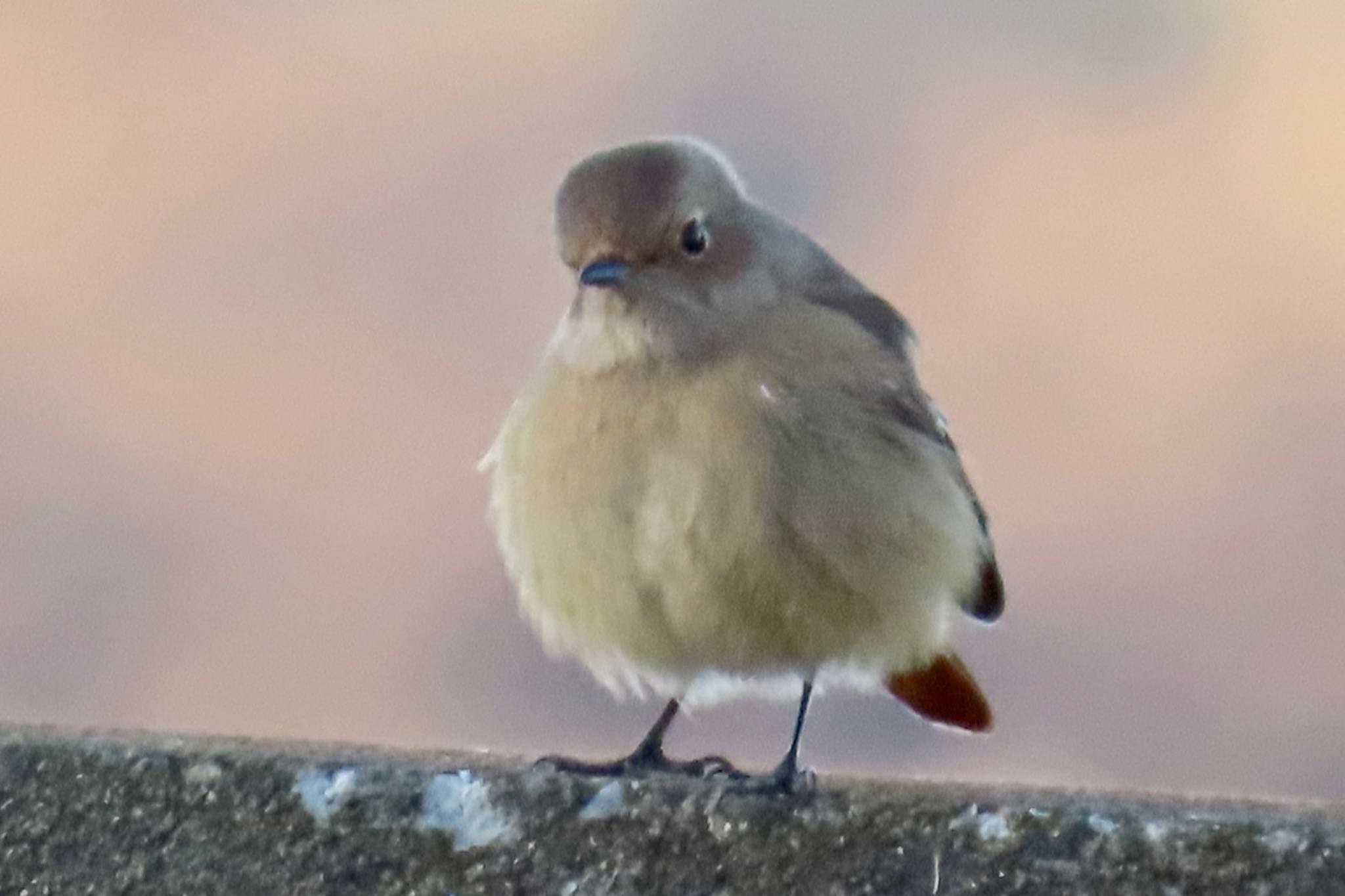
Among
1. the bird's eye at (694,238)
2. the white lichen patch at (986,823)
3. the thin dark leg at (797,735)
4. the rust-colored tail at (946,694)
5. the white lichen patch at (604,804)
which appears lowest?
the white lichen patch at (604,804)

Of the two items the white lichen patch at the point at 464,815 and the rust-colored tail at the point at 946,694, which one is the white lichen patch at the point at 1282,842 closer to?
the white lichen patch at the point at 464,815

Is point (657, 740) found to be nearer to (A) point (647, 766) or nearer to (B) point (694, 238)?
(A) point (647, 766)

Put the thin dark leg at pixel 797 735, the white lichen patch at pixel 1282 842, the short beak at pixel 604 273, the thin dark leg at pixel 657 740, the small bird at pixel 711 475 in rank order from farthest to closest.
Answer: the thin dark leg at pixel 657 740 → the short beak at pixel 604 273 → the small bird at pixel 711 475 → the thin dark leg at pixel 797 735 → the white lichen patch at pixel 1282 842

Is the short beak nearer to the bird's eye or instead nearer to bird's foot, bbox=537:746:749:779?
the bird's eye

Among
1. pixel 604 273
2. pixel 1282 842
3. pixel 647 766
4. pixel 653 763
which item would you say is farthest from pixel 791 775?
pixel 604 273

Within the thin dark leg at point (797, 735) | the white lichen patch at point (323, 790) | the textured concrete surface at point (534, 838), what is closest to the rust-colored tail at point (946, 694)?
the thin dark leg at point (797, 735)

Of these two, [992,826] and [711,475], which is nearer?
[992,826]

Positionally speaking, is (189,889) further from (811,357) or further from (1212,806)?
(811,357)

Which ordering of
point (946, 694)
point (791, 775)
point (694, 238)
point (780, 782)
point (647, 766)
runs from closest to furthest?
point (780, 782)
point (791, 775)
point (647, 766)
point (694, 238)
point (946, 694)
